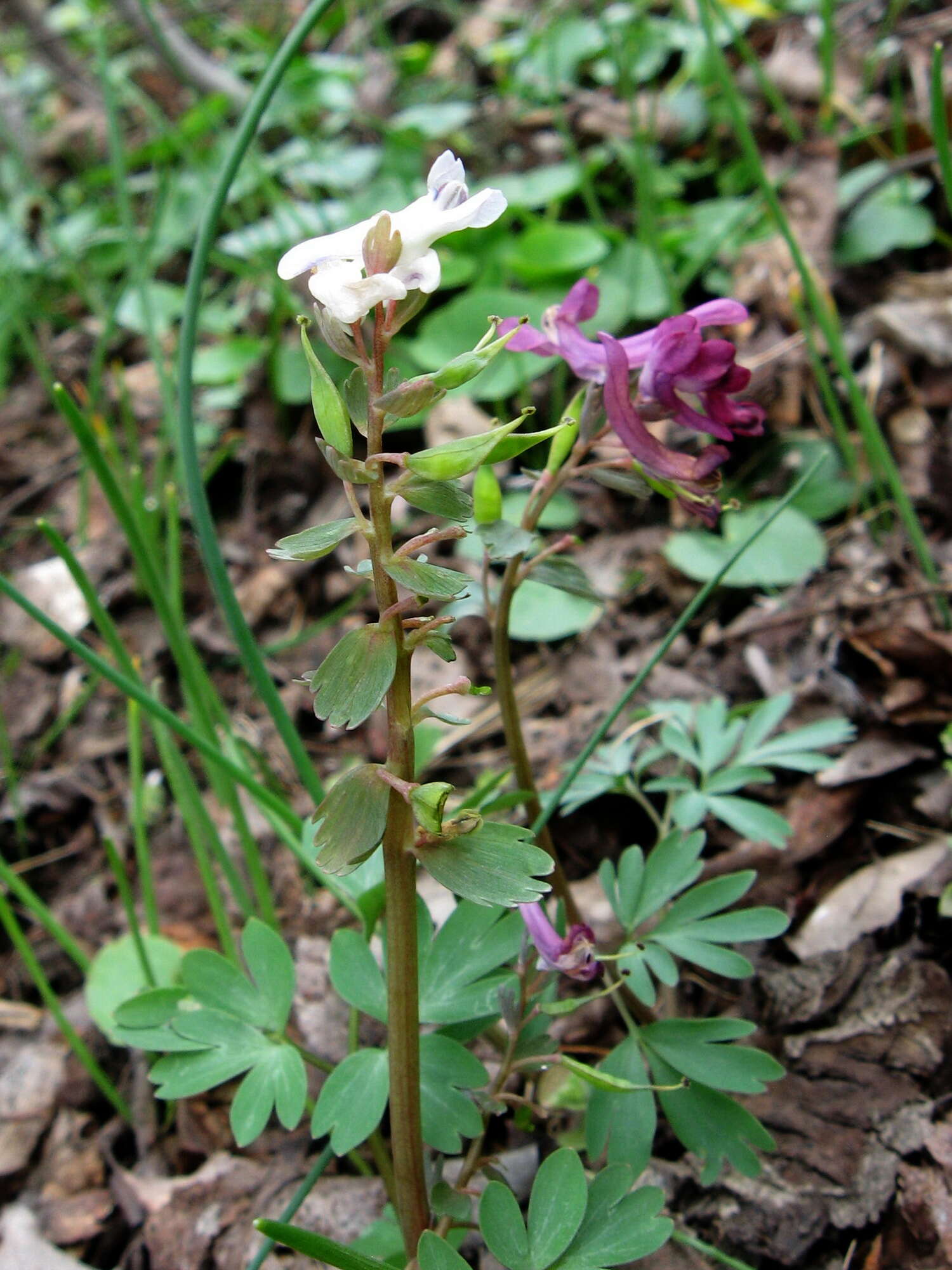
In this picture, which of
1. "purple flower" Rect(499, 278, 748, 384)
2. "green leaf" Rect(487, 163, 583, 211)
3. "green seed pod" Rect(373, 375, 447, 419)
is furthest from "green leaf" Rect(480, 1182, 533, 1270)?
"green leaf" Rect(487, 163, 583, 211)

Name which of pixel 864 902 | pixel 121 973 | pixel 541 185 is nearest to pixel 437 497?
pixel 864 902

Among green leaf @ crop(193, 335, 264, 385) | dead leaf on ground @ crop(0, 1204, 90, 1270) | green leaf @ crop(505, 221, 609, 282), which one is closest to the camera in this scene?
dead leaf on ground @ crop(0, 1204, 90, 1270)

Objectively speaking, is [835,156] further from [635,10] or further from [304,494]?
[304,494]

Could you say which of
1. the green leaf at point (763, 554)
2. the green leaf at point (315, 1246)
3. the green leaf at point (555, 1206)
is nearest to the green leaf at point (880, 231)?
the green leaf at point (763, 554)

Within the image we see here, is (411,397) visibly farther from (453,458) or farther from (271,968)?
(271,968)

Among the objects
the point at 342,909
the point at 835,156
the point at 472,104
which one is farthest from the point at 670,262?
the point at 342,909

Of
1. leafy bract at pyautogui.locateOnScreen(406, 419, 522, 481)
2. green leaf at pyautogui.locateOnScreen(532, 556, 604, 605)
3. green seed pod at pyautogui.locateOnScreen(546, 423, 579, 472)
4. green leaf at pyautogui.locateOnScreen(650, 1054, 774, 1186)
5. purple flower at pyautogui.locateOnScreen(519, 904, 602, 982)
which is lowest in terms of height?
green leaf at pyautogui.locateOnScreen(650, 1054, 774, 1186)

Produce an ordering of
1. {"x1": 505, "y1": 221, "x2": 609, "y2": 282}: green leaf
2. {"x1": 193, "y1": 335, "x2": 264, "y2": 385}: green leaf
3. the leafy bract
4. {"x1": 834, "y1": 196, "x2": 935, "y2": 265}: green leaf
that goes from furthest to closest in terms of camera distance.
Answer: {"x1": 193, "y1": 335, "x2": 264, "y2": 385}: green leaf
{"x1": 505, "y1": 221, "x2": 609, "y2": 282}: green leaf
{"x1": 834, "y1": 196, "x2": 935, "y2": 265}: green leaf
the leafy bract

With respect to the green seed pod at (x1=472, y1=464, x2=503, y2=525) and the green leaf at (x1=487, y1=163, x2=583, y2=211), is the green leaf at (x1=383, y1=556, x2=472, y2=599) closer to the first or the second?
the green seed pod at (x1=472, y1=464, x2=503, y2=525)
